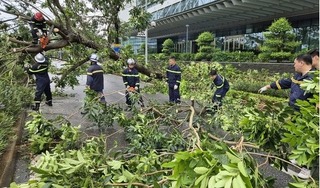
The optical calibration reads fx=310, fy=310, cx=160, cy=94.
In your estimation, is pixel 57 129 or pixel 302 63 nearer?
pixel 302 63

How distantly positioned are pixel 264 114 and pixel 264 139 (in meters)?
0.26

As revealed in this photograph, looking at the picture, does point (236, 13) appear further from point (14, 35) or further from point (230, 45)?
point (14, 35)

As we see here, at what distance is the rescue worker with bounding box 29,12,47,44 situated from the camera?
7539 mm

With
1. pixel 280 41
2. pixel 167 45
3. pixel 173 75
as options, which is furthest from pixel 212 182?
pixel 167 45

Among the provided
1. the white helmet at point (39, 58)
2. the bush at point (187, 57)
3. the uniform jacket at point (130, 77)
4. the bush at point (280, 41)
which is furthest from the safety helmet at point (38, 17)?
the bush at point (187, 57)

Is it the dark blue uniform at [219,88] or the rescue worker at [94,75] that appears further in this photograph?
the rescue worker at [94,75]

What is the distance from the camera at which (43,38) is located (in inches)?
302

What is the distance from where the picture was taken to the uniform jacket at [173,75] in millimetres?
9664

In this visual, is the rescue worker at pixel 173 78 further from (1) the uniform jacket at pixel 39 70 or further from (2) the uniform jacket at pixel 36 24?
(2) the uniform jacket at pixel 36 24

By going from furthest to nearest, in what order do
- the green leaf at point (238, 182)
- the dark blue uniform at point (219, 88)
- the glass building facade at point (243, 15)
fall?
the glass building facade at point (243, 15), the dark blue uniform at point (219, 88), the green leaf at point (238, 182)

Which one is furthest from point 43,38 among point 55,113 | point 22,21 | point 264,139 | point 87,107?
point 264,139

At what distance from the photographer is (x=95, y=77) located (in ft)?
28.2

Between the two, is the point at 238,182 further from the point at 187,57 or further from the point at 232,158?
the point at 187,57

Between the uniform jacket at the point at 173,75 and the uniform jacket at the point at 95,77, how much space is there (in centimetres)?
224
